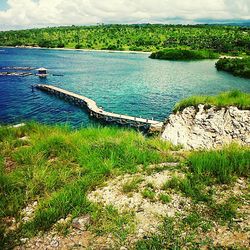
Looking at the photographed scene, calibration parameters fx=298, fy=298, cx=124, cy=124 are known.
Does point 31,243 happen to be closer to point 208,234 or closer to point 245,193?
point 208,234

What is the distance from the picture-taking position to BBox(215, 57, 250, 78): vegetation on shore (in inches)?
3036

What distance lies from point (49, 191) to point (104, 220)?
196 centimetres

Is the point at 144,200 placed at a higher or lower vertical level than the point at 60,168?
lower

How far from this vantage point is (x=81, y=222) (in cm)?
671

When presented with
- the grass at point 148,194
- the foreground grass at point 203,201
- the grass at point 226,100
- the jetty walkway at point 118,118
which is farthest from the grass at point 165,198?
the jetty walkway at point 118,118

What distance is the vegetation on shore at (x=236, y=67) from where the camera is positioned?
7712 centimetres

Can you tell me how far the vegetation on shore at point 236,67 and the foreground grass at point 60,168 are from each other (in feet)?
239

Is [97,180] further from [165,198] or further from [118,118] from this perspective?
[118,118]

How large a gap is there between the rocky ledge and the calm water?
14.0m

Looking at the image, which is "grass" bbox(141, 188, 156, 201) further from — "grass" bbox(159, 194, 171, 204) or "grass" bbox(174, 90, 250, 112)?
"grass" bbox(174, 90, 250, 112)

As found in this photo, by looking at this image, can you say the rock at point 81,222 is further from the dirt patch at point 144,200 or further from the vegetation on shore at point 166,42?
the vegetation on shore at point 166,42

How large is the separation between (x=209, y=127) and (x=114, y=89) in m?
42.9

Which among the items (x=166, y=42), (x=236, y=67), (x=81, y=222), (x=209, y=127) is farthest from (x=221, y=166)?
(x=166, y=42)

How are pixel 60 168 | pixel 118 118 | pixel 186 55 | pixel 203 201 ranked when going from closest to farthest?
1. pixel 203 201
2. pixel 60 168
3. pixel 118 118
4. pixel 186 55
